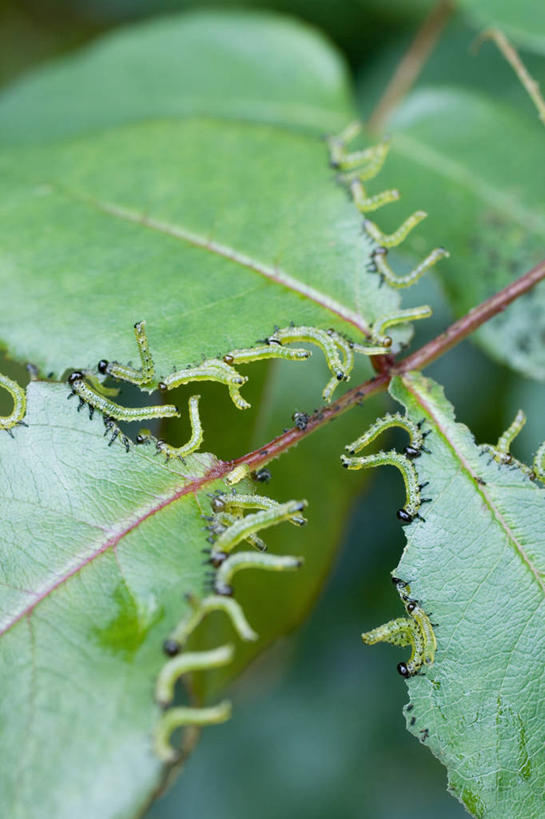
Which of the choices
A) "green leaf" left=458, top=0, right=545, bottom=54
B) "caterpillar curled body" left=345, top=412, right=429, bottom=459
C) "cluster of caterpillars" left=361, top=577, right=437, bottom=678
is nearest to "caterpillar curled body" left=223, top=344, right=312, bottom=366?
"caterpillar curled body" left=345, top=412, right=429, bottom=459

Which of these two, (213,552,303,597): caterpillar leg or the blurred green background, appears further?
the blurred green background

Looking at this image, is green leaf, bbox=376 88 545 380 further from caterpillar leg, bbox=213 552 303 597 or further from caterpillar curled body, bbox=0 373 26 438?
caterpillar curled body, bbox=0 373 26 438

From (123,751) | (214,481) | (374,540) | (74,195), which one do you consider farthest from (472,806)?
(374,540)

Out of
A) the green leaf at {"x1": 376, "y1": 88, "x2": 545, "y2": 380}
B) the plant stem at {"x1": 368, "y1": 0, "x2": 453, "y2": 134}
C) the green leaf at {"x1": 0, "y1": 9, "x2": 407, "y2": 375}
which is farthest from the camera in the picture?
the plant stem at {"x1": 368, "y1": 0, "x2": 453, "y2": 134}

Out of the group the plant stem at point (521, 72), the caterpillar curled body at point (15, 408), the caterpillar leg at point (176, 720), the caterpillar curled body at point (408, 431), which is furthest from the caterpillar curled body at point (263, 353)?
the plant stem at point (521, 72)

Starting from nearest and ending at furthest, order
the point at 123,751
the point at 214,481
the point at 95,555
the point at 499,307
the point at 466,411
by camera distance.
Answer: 1. the point at 123,751
2. the point at 95,555
3. the point at 214,481
4. the point at 499,307
5. the point at 466,411

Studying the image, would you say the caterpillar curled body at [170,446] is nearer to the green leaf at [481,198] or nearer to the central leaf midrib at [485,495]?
the central leaf midrib at [485,495]

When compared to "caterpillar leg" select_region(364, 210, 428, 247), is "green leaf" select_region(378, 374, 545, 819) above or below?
below

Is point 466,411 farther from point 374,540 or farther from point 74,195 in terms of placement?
point 74,195
